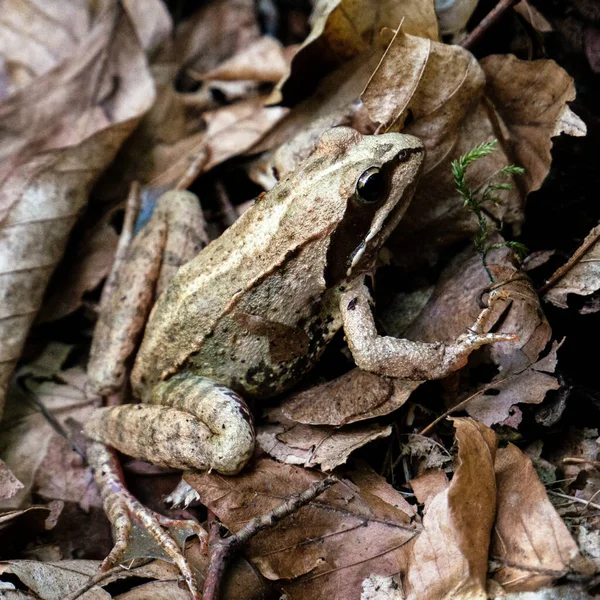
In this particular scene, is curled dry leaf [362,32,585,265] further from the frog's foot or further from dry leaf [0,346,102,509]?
dry leaf [0,346,102,509]

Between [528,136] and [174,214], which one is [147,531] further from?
[528,136]

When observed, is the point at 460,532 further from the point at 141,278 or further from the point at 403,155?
the point at 141,278

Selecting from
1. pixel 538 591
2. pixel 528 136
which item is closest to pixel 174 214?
pixel 528 136

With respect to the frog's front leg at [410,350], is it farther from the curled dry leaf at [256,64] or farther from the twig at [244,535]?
the curled dry leaf at [256,64]

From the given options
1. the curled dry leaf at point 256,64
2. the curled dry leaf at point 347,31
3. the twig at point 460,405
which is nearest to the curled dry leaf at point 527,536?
the twig at point 460,405

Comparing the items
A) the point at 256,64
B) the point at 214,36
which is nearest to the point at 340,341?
the point at 256,64
